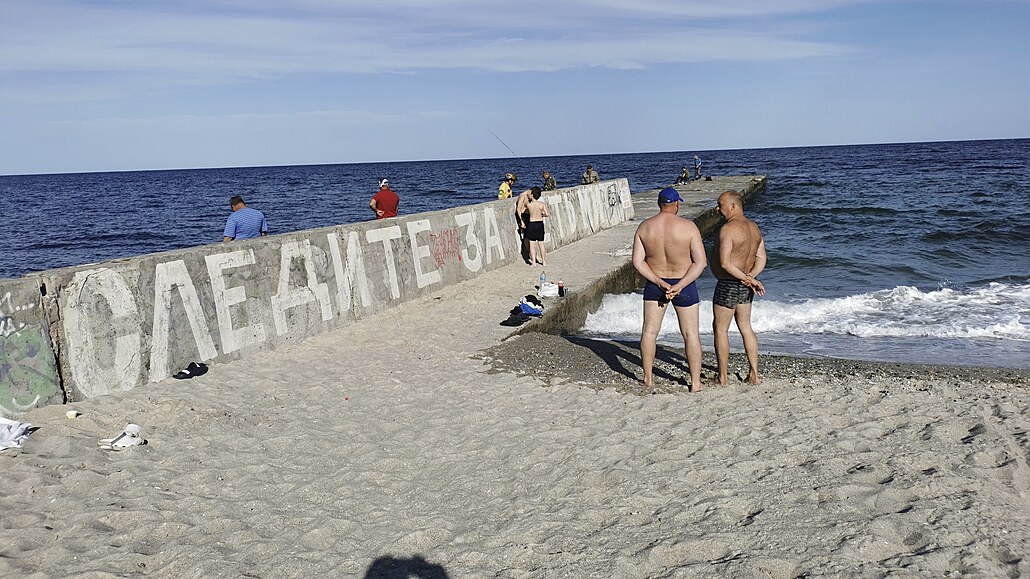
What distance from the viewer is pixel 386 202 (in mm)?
13328

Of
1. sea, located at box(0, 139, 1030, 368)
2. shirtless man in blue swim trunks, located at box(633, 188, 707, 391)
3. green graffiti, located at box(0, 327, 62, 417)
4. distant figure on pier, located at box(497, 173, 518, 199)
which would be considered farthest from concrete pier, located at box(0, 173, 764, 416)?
shirtless man in blue swim trunks, located at box(633, 188, 707, 391)

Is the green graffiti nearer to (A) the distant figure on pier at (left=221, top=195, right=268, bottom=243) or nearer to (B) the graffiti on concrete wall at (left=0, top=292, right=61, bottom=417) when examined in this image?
(B) the graffiti on concrete wall at (left=0, top=292, right=61, bottom=417)

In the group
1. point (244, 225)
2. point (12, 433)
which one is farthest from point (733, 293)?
point (244, 225)

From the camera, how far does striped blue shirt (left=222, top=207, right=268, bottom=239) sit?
1071cm

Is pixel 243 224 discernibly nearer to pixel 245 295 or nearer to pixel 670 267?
pixel 245 295

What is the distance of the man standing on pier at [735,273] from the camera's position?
7258mm

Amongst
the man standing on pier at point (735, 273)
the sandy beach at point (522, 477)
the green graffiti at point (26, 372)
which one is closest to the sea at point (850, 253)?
the man standing on pier at point (735, 273)

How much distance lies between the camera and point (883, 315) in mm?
12391

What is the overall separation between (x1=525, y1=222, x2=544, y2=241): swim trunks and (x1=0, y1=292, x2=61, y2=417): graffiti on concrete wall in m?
9.10

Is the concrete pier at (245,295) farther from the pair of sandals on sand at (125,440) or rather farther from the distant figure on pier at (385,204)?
the distant figure on pier at (385,204)

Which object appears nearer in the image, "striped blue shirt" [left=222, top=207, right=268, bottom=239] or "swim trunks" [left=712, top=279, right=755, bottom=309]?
"swim trunks" [left=712, top=279, right=755, bottom=309]

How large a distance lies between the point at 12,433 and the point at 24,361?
0.82m

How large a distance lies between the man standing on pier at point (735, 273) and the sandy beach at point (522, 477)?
1.29 ft

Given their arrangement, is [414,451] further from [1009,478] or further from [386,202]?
[386,202]
